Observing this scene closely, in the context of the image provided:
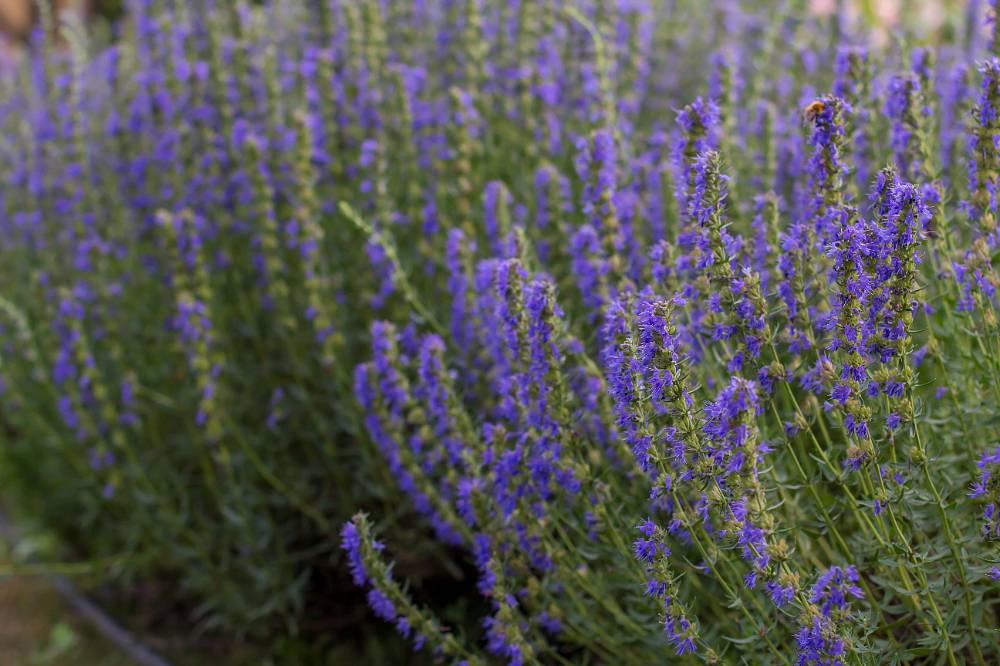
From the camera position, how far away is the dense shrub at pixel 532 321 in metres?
1.87

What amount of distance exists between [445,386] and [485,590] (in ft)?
1.61

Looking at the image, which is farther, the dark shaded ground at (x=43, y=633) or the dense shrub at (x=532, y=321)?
the dark shaded ground at (x=43, y=633)

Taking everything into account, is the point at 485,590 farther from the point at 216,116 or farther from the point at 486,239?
the point at 216,116

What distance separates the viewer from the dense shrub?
73.8 inches

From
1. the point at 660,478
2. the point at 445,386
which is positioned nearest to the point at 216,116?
the point at 445,386

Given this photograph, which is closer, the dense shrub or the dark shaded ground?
the dense shrub

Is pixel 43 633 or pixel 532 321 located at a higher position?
pixel 532 321

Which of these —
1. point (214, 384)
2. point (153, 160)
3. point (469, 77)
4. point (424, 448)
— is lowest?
point (424, 448)

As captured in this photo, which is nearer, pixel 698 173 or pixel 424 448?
pixel 698 173

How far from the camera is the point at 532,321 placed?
6.61ft

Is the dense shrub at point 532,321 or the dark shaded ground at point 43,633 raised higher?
the dense shrub at point 532,321

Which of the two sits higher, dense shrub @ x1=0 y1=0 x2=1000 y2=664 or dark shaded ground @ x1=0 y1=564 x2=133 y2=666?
dense shrub @ x1=0 y1=0 x2=1000 y2=664

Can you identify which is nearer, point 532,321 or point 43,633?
point 532,321

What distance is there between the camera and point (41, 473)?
462cm
